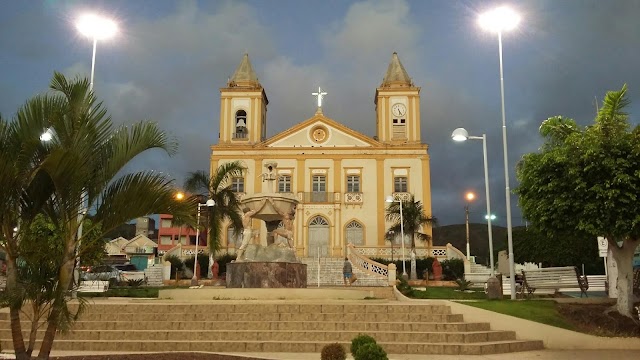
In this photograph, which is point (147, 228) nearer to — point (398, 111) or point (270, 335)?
point (398, 111)

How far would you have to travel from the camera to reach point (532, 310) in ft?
39.6

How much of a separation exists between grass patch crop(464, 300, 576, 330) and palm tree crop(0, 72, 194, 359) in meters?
7.59

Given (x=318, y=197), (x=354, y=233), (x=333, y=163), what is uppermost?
(x=333, y=163)

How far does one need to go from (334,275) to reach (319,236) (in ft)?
30.3

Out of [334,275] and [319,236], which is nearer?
[334,275]

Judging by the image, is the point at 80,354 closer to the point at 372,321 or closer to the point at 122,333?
the point at 122,333

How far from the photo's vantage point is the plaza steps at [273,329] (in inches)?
371

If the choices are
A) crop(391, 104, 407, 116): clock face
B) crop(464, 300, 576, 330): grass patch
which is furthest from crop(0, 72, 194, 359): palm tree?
crop(391, 104, 407, 116): clock face

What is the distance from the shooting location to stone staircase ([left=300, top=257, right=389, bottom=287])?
27.0 meters

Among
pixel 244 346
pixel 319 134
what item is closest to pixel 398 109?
pixel 319 134

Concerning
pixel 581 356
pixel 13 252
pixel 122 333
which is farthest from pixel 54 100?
pixel 581 356

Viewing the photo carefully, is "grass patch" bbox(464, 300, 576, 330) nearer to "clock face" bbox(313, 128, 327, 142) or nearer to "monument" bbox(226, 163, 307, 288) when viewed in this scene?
"monument" bbox(226, 163, 307, 288)

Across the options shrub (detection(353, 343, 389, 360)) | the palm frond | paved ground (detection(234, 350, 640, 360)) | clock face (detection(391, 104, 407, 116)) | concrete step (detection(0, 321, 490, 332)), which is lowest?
A: paved ground (detection(234, 350, 640, 360))

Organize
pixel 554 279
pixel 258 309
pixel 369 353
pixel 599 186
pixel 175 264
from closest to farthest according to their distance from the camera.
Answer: pixel 369 353, pixel 258 309, pixel 599 186, pixel 554 279, pixel 175 264
